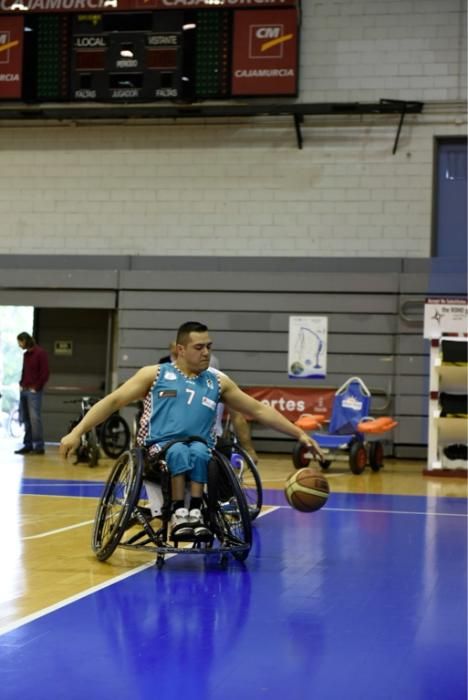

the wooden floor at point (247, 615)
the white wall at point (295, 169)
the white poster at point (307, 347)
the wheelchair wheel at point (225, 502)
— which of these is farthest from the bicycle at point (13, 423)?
the wheelchair wheel at point (225, 502)

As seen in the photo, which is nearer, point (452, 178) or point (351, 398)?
point (351, 398)

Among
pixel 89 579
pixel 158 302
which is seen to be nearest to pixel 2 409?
pixel 158 302

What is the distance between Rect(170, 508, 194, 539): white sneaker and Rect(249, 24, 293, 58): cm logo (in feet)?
33.6

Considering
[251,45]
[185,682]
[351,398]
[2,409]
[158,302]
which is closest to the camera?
[185,682]

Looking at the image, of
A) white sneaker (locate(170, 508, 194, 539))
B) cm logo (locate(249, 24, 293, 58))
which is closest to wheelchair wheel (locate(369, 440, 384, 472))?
cm logo (locate(249, 24, 293, 58))

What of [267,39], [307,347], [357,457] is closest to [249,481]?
[357,457]

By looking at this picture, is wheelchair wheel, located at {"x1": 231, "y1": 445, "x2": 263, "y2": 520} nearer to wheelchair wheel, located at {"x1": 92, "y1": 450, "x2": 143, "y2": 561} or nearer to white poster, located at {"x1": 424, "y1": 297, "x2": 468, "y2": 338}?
wheelchair wheel, located at {"x1": 92, "y1": 450, "x2": 143, "y2": 561}

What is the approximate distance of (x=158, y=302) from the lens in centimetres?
1559

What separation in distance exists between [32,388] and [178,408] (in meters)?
8.55

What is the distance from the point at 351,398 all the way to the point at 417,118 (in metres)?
4.53

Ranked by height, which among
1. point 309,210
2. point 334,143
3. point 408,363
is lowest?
point 408,363

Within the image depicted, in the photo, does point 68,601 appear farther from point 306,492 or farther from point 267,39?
point 267,39

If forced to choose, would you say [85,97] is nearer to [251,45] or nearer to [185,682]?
[251,45]

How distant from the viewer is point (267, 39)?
1449cm
